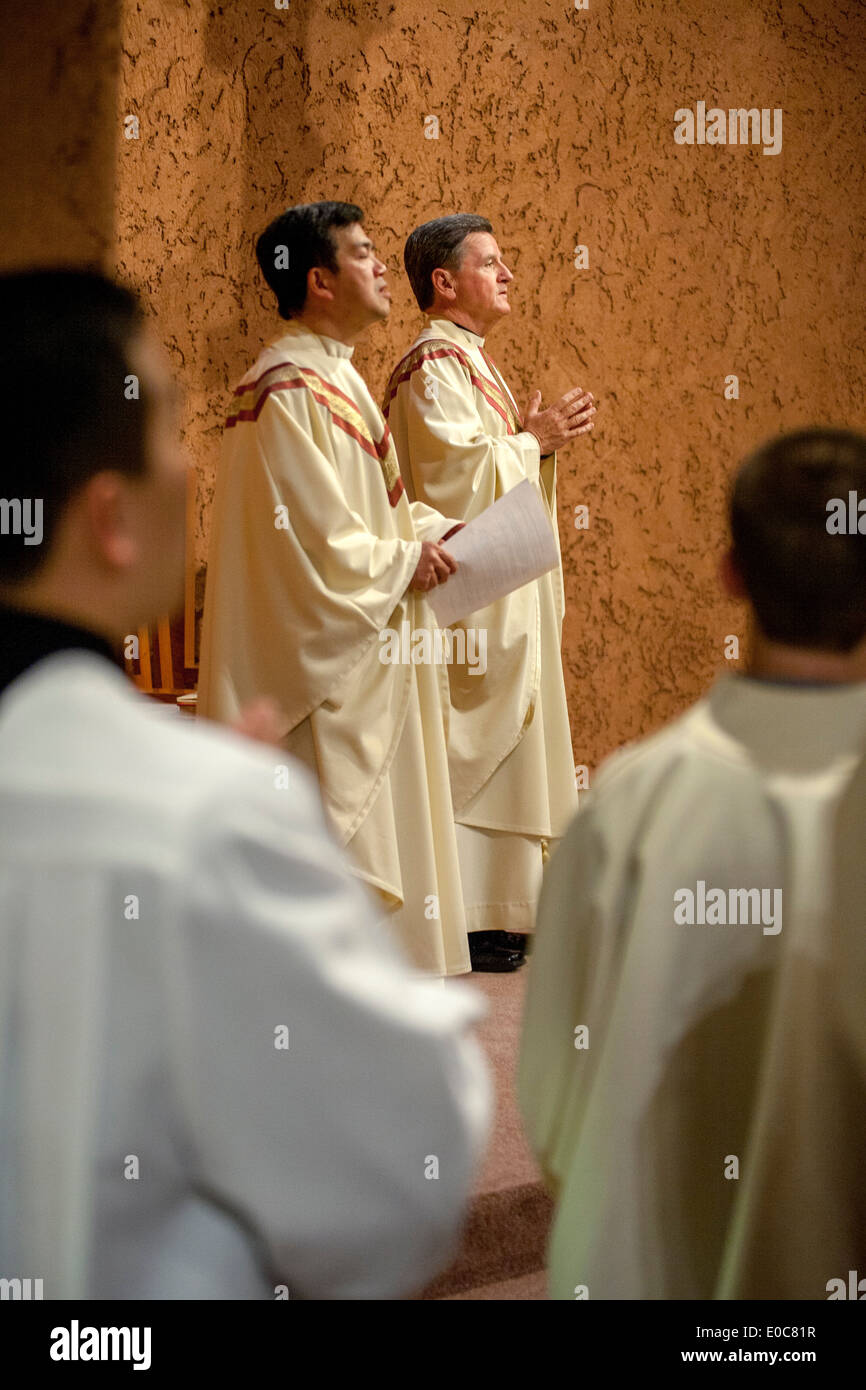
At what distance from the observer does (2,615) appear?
1087mm

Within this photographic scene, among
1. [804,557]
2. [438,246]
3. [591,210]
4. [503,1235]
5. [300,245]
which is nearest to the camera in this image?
[804,557]

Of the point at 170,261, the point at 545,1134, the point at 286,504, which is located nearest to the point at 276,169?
the point at 170,261

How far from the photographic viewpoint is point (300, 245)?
3.59m

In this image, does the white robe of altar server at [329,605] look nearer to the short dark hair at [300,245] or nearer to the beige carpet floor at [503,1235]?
the short dark hair at [300,245]

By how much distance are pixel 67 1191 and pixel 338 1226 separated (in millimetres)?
183

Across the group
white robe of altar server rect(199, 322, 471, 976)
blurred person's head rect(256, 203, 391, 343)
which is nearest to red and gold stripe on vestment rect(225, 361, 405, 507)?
white robe of altar server rect(199, 322, 471, 976)

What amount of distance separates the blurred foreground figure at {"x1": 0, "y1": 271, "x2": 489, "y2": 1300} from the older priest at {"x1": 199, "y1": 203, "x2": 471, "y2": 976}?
239cm

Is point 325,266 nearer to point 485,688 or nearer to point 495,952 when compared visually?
point 485,688

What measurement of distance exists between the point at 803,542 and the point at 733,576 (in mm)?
72

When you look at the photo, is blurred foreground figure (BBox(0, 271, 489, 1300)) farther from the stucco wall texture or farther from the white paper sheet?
the stucco wall texture

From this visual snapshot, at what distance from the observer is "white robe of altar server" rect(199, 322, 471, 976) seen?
3.46 m

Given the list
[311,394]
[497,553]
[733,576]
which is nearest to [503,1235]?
[497,553]

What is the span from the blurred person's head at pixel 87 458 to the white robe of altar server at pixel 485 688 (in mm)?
3031

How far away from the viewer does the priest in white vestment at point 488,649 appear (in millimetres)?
4188
